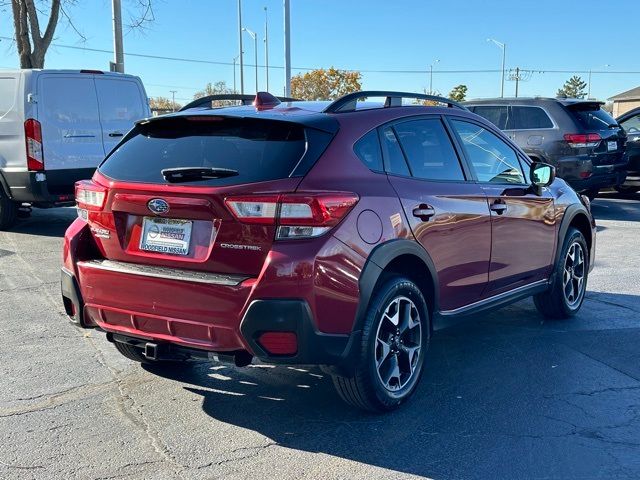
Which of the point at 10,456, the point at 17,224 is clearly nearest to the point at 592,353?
the point at 10,456

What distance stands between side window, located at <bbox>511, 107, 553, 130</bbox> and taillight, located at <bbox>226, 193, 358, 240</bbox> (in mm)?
9240

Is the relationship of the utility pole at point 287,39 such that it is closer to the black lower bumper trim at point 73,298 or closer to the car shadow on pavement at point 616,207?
the car shadow on pavement at point 616,207

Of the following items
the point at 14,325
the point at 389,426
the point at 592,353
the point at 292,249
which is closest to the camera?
the point at 292,249

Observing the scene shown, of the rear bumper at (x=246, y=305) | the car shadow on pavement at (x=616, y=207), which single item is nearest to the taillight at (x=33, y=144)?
the rear bumper at (x=246, y=305)

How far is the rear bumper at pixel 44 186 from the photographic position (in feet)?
31.2

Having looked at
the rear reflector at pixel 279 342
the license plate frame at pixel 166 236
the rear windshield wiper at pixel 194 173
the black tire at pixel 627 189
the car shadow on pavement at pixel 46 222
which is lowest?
the car shadow on pavement at pixel 46 222

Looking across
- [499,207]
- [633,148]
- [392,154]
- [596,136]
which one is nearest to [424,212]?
[392,154]

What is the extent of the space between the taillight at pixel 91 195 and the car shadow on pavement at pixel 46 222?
6409mm

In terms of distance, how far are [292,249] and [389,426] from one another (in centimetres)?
122

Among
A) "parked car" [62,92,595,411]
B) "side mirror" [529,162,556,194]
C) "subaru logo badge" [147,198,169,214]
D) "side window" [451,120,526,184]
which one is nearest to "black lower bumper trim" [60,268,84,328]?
"parked car" [62,92,595,411]

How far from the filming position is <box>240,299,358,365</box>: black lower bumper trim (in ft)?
11.0

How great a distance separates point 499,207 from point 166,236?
2428mm

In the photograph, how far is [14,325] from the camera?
573 centimetres

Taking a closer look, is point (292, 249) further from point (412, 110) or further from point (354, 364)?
point (412, 110)
